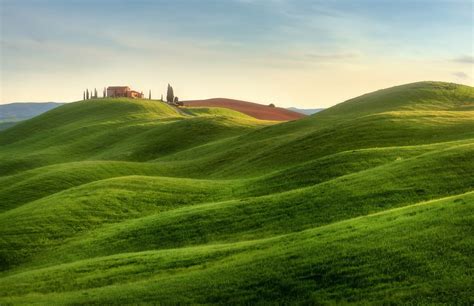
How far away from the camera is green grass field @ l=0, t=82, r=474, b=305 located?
68.9ft

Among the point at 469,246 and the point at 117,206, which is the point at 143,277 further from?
the point at 117,206

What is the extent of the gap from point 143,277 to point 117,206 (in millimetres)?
21650

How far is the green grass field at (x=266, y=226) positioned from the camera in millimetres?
21000

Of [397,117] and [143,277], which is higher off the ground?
[397,117]

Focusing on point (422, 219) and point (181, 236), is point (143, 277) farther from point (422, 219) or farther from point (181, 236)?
point (422, 219)

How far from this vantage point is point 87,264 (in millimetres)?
31516

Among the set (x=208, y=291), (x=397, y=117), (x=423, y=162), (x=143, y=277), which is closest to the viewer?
(x=208, y=291)

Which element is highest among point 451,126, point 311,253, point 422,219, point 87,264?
point 451,126

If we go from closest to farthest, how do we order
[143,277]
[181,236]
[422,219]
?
1. [422,219]
2. [143,277]
3. [181,236]

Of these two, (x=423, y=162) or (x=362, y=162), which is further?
(x=362, y=162)

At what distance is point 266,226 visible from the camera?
33.8 meters

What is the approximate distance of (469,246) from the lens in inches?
816

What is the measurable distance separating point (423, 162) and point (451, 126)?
3250cm

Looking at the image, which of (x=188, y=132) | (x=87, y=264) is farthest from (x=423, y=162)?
(x=188, y=132)
